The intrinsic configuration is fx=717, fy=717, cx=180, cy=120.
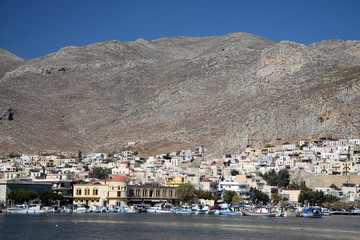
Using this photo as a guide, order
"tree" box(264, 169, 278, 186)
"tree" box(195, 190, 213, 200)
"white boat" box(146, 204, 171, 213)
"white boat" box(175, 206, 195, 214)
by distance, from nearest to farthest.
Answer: "white boat" box(175, 206, 195, 214) < "white boat" box(146, 204, 171, 213) < "tree" box(195, 190, 213, 200) < "tree" box(264, 169, 278, 186)

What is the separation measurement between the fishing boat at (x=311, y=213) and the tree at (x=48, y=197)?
38742mm

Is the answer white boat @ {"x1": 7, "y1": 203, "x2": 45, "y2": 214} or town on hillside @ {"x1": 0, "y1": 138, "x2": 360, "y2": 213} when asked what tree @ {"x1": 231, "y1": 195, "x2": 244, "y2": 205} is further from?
white boat @ {"x1": 7, "y1": 203, "x2": 45, "y2": 214}

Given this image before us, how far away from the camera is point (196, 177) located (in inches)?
5340

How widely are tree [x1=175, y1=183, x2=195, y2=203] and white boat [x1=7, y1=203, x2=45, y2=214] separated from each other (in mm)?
27217

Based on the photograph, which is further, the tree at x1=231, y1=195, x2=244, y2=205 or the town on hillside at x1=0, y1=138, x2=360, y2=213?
the tree at x1=231, y1=195, x2=244, y2=205

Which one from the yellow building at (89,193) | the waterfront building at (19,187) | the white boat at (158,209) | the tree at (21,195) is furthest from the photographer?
the yellow building at (89,193)

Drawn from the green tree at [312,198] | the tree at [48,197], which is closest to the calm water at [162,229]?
the tree at [48,197]

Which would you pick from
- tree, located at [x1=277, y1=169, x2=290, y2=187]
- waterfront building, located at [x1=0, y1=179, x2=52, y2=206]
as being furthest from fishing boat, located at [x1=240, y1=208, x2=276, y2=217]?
waterfront building, located at [x1=0, y1=179, x2=52, y2=206]

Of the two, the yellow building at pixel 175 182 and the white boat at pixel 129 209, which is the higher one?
the yellow building at pixel 175 182

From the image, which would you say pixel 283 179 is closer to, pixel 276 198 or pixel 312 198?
pixel 276 198

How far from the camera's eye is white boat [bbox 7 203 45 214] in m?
103

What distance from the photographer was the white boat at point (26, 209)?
10344 centimetres

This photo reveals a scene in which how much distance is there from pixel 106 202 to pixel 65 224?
3774cm

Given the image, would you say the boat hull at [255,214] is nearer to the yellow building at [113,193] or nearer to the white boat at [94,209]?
the yellow building at [113,193]
